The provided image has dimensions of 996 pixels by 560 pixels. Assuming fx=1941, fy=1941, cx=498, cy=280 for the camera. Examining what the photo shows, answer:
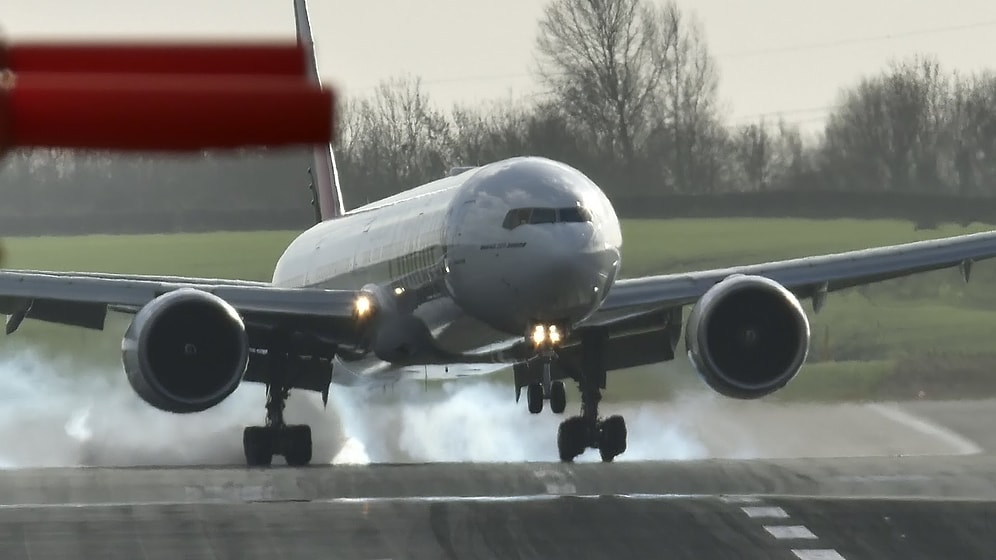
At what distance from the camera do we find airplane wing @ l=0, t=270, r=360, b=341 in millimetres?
23125

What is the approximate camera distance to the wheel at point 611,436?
23.2 metres

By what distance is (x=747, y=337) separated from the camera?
2162 cm

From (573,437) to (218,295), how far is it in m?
4.57

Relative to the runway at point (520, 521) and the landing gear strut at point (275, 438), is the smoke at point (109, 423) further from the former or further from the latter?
the runway at point (520, 521)

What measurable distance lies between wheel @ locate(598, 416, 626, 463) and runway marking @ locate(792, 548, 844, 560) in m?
13.7

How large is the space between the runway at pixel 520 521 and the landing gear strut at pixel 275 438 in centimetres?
767

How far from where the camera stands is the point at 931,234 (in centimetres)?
3431

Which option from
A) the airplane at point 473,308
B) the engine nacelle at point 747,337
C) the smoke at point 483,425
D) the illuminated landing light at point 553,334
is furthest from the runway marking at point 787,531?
the smoke at point 483,425

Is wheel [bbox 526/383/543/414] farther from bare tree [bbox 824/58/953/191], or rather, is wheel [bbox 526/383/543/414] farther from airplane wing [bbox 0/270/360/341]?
bare tree [bbox 824/58/953/191]

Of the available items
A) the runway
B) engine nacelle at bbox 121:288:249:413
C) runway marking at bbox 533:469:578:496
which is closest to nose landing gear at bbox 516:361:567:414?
engine nacelle at bbox 121:288:249:413

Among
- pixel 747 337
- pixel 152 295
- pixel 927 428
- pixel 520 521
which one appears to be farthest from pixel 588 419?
pixel 520 521

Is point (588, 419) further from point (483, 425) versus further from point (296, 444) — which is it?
point (483, 425)

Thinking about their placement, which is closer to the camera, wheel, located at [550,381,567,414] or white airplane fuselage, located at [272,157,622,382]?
white airplane fuselage, located at [272,157,622,382]

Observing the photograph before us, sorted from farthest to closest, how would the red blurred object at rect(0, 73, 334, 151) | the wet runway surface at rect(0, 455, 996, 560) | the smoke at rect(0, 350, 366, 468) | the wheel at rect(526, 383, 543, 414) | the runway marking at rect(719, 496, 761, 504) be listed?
1. the smoke at rect(0, 350, 366, 468)
2. the wheel at rect(526, 383, 543, 414)
3. the runway marking at rect(719, 496, 761, 504)
4. the wet runway surface at rect(0, 455, 996, 560)
5. the red blurred object at rect(0, 73, 334, 151)
